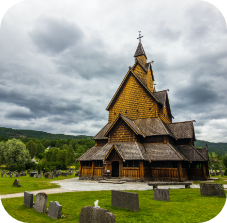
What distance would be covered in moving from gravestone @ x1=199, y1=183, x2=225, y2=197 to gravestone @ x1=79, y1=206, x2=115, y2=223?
27.2 ft

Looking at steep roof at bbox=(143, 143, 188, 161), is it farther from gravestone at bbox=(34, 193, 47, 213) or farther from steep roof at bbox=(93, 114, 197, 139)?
gravestone at bbox=(34, 193, 47, 213)

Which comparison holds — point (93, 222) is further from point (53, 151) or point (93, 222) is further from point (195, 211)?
point (53, 151)

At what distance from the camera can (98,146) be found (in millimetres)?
29234

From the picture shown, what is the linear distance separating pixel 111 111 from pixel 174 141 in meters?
11.6

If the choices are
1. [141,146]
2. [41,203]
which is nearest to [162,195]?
[41,203]

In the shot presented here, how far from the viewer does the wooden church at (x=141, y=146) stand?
71.7ft

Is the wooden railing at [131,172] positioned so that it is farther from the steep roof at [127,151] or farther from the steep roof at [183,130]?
the steep roof at [183,130]

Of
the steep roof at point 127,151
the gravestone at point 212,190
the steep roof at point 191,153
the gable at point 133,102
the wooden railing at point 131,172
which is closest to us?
the gravestone at point 212,190

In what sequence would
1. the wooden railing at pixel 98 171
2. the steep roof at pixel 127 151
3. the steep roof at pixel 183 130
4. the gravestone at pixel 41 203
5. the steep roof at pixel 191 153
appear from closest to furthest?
the gravestone at pixel 41 203, the steep roof at pixel 127 151, the steep roof at pixel 191 153, the wooden railing at pixel 98 171, the steep roof at pixel 183 130

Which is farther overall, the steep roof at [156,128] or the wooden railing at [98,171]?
the steep roof at [156,128]

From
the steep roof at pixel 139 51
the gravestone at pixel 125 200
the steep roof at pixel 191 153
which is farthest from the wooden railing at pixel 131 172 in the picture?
the steep roof at pixel 139 51

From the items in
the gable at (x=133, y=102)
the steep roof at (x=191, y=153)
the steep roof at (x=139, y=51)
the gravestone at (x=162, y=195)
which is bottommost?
the gravestone at (x=162, y=195)

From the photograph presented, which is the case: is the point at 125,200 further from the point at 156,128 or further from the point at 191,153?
the point at 191,153

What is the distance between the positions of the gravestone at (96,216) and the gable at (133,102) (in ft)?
75.6
